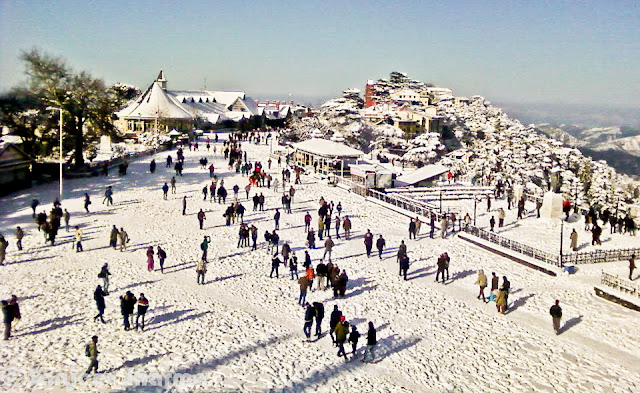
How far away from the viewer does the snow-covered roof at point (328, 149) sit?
35.8 meters

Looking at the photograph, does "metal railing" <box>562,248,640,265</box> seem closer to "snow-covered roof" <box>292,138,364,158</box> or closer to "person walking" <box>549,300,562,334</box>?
"person walking" <box>549,300,562,334</box>

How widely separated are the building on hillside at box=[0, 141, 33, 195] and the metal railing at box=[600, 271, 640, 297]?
2746 centimetres

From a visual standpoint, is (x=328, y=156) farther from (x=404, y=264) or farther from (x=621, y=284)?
(x=621, y=284)

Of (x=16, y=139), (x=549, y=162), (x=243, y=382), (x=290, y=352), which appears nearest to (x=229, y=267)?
(x=290, y=352)

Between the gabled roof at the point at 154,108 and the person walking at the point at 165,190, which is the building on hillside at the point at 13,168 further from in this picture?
the gabled roof at the point at 154,108

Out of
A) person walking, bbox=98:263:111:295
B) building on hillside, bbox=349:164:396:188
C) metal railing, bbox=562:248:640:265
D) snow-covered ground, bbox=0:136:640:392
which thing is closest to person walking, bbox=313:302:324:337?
snow-covered ground, bbox=0:136:640:392

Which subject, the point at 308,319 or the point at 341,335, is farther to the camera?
the point at 308,319

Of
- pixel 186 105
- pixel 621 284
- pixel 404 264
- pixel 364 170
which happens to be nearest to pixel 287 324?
pixel 404 264

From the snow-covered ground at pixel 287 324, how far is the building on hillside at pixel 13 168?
672cm

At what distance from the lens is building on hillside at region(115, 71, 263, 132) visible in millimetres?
68438

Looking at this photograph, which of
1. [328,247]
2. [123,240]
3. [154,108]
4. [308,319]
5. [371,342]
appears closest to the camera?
[371,342]

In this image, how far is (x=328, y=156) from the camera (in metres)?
35.9

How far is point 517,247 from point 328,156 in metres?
17.8

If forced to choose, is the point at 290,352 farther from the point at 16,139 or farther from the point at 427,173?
the point at 16,139
